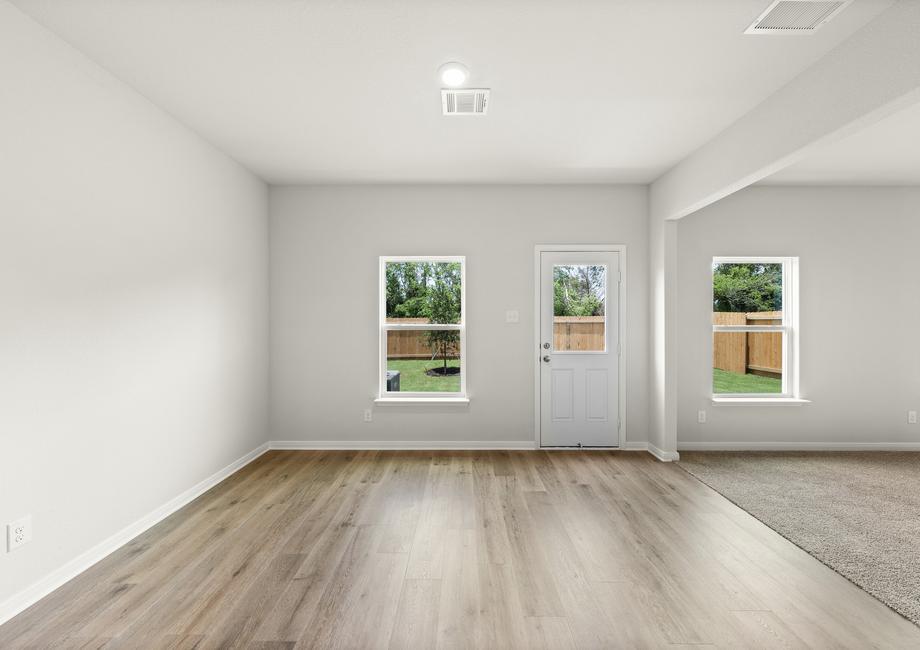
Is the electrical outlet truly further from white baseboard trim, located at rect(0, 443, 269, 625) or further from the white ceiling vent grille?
the white ceiling vent grille

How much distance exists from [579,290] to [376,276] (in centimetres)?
217

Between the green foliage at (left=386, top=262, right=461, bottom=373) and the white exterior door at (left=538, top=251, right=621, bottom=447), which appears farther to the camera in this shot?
the green foliage at (left=386, top=262, right=461, bottom=373)

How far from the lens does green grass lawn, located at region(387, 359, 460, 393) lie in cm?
512

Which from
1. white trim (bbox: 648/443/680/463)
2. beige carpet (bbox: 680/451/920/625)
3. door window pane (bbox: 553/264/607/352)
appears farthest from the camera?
door window pane (bbox: 553/264/607/352)

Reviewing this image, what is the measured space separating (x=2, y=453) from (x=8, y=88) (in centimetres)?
166

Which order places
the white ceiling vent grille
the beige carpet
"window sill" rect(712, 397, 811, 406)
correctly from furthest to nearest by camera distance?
"window sill" rect(712, 397, 811, 406) < the white ceiling vent grille < the beige carpet

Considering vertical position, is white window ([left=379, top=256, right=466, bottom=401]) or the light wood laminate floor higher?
white window ([left=379, top=256, right=466, bottom=401])

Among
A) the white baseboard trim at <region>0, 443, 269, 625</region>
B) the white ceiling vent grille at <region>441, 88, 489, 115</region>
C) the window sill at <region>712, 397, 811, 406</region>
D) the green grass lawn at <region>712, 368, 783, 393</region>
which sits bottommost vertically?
the white baseboard trim at <region>0, 443, 269, 625</region>

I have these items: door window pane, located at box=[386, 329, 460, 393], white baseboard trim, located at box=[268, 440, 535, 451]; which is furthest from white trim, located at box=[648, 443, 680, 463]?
door window pane, located at box=[386, 329, 460, 393]

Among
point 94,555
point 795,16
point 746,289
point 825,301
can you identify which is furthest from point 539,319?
point 94,555

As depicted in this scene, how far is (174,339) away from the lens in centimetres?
339

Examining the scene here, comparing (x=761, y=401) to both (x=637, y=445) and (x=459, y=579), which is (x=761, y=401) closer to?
(x=637, y=445)

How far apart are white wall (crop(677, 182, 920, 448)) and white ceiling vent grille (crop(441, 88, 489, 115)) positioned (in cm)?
298

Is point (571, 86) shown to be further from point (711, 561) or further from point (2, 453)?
point (2, 453)
